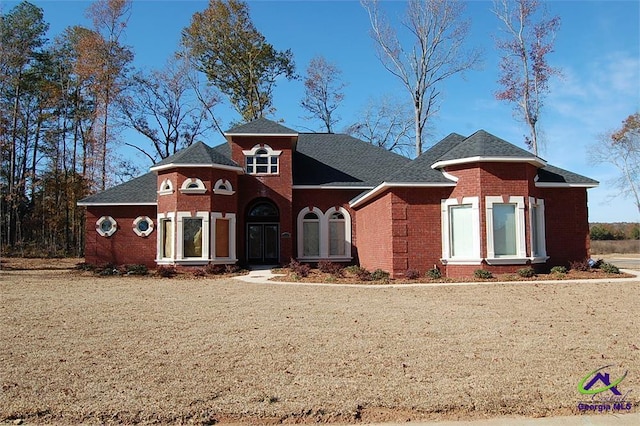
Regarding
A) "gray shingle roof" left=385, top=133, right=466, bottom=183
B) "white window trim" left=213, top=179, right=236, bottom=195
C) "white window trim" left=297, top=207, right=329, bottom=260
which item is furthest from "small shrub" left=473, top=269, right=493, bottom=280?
"white window trim" left=213, top=179, right=236, bottom=195

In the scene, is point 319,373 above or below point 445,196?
below

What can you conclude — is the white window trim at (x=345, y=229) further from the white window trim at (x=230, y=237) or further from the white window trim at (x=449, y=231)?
the white window trim at (x=449, y=231)

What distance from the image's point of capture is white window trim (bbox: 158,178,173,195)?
20245 millimetres

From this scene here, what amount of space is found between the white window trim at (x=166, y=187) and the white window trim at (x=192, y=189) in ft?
2.10

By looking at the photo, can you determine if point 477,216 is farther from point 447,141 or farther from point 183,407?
point 183,407

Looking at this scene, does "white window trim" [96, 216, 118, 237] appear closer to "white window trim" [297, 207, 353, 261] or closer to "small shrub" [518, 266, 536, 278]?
"white window trim" [297, 207, 353, 261]

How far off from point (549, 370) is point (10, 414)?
538cm

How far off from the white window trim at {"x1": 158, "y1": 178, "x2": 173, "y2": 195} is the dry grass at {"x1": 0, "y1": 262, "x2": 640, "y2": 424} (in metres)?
9.28

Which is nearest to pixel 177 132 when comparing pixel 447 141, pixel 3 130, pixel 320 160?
pixel 3 130

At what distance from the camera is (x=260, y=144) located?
22.8 m

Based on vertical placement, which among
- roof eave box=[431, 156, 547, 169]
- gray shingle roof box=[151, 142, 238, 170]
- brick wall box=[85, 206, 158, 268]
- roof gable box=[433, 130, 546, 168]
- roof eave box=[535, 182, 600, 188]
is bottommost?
brick wall box=[85, 206, 158, 268]

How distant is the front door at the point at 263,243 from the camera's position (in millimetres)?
24500

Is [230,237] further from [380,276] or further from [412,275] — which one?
[412,275]

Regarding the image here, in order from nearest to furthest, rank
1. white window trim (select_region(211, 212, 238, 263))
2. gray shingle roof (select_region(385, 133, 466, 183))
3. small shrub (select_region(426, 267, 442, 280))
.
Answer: small shrub (select_region(426, 267, 442, 280))
gray shingle roof (select_region(385, 133, 466, 183))
white window trim (select_region(211, 212, 238, 263))
